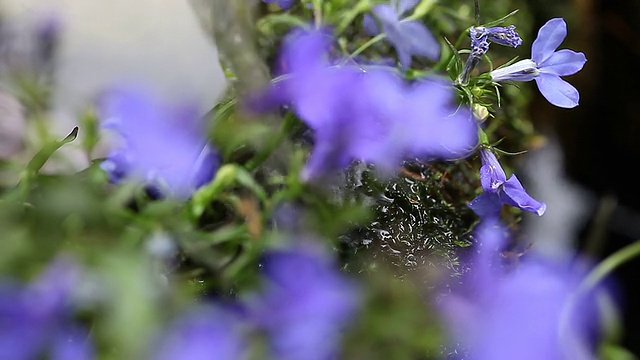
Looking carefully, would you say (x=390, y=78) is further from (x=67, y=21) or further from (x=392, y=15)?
(x=67, y=21)

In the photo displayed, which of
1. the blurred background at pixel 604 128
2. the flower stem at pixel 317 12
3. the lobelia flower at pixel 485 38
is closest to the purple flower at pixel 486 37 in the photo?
the lobelia flower at pixel 485 38

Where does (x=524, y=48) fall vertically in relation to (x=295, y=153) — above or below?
below

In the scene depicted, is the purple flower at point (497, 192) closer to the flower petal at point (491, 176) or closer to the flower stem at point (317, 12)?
the flower petal at point (491, 176)

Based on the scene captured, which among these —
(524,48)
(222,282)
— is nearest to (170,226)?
(222,282)

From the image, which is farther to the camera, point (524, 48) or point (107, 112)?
point (524, 48)

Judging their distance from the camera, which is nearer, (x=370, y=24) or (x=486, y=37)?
(x=486, y=37)

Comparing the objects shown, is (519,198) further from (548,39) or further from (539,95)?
(539,95)

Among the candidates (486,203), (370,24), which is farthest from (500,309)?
(370,24)
